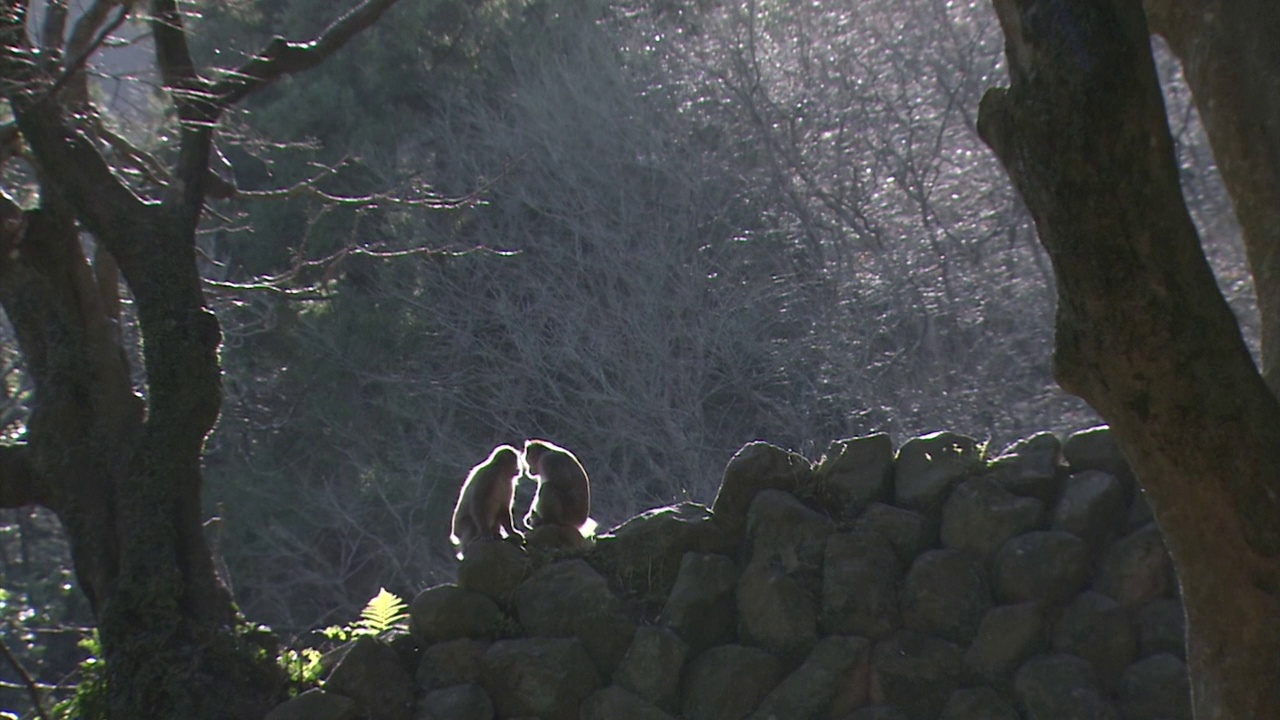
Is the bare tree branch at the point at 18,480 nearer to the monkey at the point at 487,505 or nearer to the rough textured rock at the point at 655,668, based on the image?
the monkey at the point at 487,505

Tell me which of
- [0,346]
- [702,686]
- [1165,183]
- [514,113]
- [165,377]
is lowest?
[702,686]

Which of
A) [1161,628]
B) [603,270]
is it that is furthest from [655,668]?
[603,270]

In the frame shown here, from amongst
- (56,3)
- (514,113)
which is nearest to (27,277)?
(56,3)

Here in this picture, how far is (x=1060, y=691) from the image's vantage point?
228 inches

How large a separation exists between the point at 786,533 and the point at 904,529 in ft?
1.88

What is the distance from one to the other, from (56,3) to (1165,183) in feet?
21.0

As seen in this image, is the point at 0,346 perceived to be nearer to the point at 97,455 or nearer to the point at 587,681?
the point at 97,455

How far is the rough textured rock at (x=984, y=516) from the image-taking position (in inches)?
244

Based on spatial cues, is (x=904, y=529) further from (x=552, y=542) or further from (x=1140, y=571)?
(x=552, y=542)

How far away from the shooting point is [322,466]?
20.1 m

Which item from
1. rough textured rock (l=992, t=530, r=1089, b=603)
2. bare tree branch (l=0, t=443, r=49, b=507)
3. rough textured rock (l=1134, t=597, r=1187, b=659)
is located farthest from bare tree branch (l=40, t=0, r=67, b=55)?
rough textured rock (l=1134, t=597, r=1187, b=659)

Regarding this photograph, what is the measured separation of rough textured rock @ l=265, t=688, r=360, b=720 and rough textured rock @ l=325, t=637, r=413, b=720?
53 mm

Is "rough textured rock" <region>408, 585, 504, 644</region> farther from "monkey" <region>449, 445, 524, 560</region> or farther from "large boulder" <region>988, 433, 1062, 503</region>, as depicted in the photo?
"large boulder" <region>988, 433, 1062, 503</region>

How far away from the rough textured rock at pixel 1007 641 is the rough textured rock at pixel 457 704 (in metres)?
2.26
